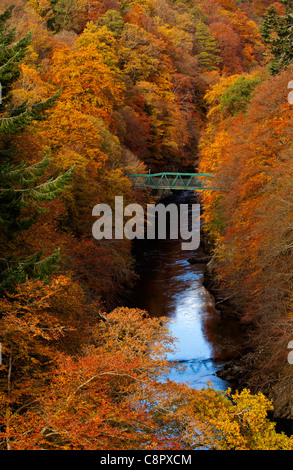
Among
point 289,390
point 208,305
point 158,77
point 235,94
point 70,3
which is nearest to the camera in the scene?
point 289,390

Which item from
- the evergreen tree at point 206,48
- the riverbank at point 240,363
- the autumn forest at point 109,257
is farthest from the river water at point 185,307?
the evergreen tree at point 206,48

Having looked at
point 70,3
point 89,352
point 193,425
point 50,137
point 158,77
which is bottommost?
point 193,425

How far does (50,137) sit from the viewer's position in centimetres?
2016

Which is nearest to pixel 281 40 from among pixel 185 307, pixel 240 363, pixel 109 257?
pixel 185 307

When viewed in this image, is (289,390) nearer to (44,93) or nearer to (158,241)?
(44,93)

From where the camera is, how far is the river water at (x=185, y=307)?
1653cm

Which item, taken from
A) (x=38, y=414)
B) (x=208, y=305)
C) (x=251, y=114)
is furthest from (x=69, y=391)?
(x=251, y=114)

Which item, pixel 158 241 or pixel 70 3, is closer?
pixel 158 241

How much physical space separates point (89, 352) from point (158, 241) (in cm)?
2245

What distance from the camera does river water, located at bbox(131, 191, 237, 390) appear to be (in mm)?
16531

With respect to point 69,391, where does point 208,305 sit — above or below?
below

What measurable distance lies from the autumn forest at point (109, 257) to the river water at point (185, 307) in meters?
0.77

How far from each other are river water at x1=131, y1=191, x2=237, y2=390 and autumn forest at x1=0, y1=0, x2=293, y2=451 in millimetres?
770

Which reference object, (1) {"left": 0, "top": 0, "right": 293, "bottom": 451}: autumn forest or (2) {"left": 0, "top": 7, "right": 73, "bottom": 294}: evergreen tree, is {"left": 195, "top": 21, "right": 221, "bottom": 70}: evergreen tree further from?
(2) {"left": 0, "top": 7, "right": 73, "bottom": 294}: evergreen tree
